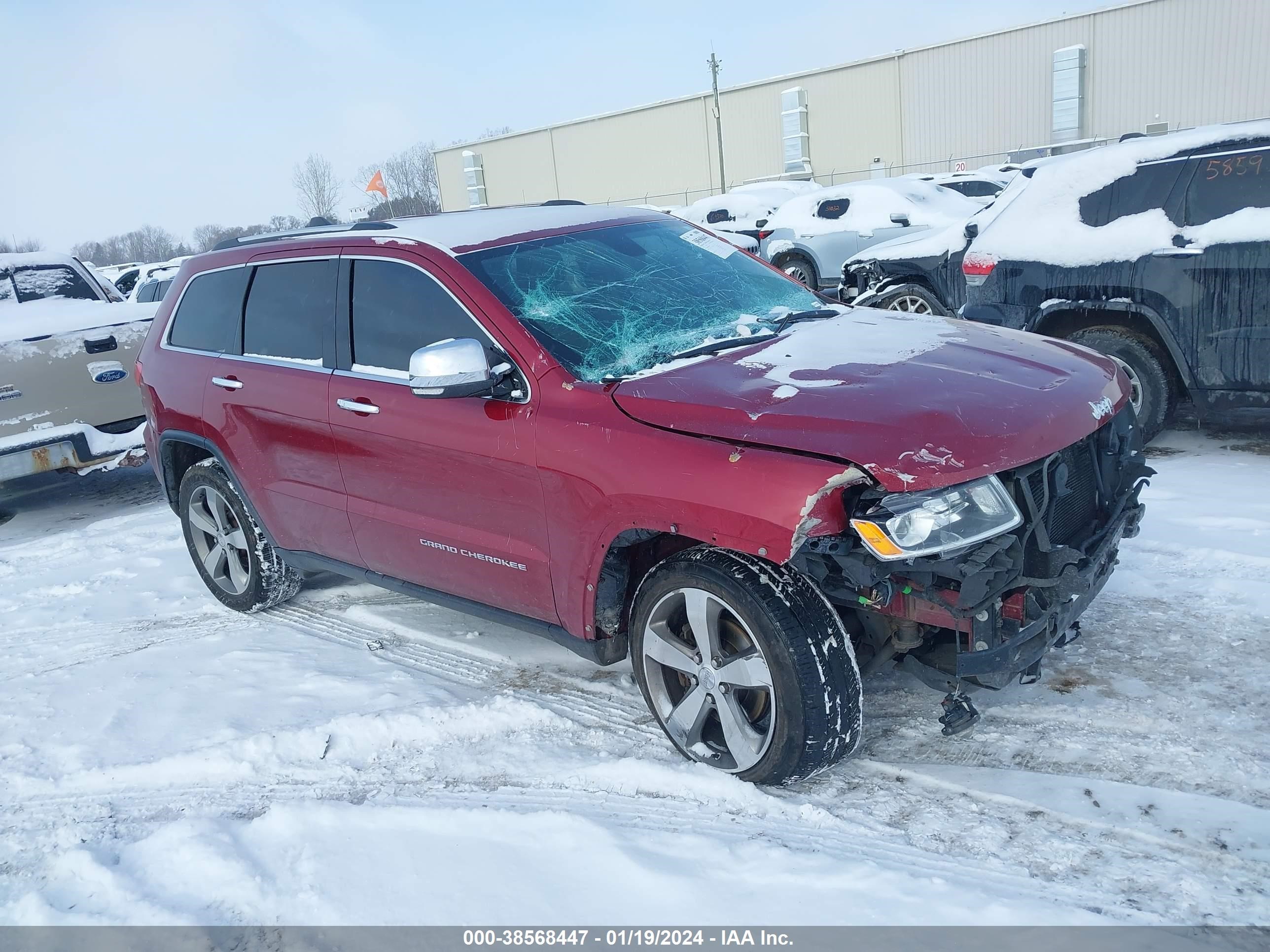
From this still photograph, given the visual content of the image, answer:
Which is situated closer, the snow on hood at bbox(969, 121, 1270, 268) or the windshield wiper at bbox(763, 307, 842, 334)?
the windshield wiper at bbox(763, 307, 842, 334)

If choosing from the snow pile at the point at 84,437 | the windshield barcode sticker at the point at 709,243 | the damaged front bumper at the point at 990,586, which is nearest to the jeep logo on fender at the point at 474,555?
the damaged front bumper at the point at 990,586

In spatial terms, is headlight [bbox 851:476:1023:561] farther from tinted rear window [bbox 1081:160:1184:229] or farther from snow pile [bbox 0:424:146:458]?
snow pile [bbox 0:424:146:458]

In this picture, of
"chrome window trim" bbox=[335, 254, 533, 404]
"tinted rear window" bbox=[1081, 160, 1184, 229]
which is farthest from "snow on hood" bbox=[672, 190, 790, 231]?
"chrome window trim" bbox=[335, 254, 533, 404]

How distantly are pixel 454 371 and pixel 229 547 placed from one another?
2539mm

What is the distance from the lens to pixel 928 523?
8.96 feet

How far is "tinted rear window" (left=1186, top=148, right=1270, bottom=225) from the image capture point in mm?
5551

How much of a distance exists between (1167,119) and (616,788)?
34.8 m

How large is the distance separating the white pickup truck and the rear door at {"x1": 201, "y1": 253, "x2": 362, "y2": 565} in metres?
2.87

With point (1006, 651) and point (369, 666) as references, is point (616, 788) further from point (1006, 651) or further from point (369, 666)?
point (369, 666)

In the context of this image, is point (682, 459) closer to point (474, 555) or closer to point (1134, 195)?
point (474, 555)

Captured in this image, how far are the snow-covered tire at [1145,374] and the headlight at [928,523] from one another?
3613 millimetres

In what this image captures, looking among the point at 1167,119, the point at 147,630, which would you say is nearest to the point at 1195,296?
the point at 147,630

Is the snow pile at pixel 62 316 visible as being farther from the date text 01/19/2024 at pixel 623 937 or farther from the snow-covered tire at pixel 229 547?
the date text 01/19/2024 at pixel 623 937

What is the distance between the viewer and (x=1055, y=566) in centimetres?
303
